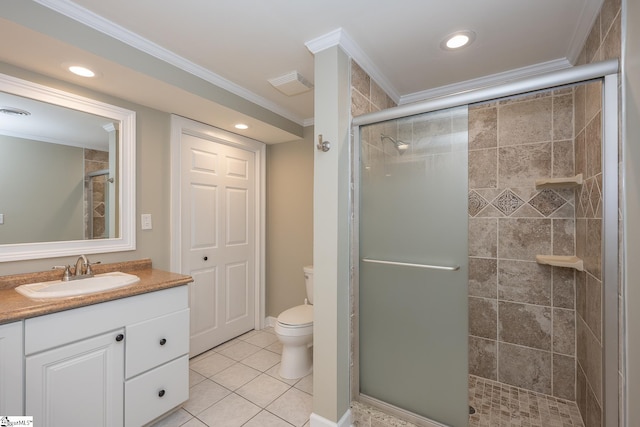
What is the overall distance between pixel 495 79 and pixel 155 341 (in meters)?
2.84

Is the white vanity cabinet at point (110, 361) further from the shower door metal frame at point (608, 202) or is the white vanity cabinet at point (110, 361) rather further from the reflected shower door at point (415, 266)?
the shower door metal frame at point (608, 202)

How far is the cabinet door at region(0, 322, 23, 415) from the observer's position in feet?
3.69

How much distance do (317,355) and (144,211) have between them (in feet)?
5.46

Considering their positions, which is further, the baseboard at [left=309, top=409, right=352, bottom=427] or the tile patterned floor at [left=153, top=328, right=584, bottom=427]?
the tile patterned floor at [left=153, top=328, right=584, bottom=427]

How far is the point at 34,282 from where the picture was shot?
1604mm

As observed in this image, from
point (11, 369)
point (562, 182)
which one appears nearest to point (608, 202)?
point (562, 182)

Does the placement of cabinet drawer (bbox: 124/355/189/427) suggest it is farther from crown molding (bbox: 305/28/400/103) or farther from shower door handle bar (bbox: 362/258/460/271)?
crown molding (bbox: 305/28/400/103)

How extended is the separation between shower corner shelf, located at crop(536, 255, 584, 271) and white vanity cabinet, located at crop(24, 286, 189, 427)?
Answer: 7.59ft

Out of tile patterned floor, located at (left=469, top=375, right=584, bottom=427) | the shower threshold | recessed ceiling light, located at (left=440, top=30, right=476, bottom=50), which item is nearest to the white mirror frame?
the shower threshold

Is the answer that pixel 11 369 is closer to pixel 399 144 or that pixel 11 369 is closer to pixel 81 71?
pixel 81 71

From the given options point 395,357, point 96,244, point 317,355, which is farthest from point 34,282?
point 395,357

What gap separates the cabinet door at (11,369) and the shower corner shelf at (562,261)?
2779 mm

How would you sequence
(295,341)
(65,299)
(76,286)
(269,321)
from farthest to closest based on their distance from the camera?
(269,321) < (295,341) < (76,286) < (65,299)

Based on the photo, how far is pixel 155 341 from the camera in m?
1.61
